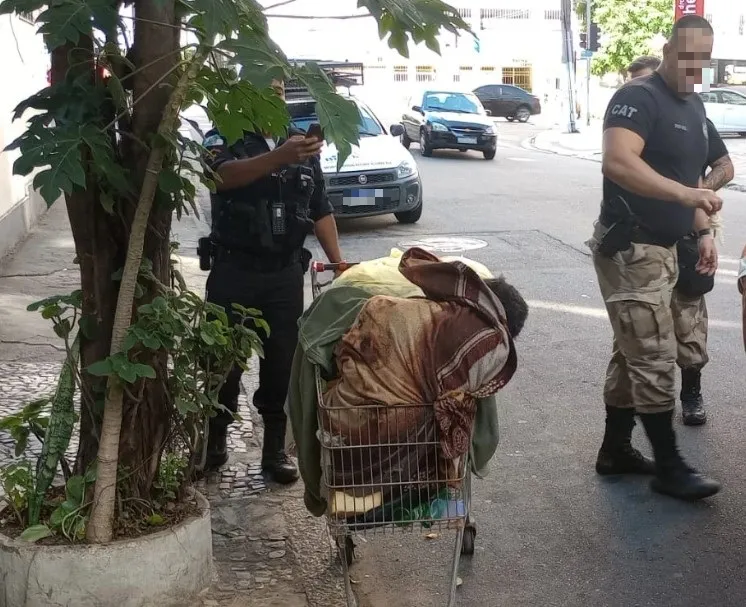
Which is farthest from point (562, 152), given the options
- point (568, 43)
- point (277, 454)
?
point (277, 454)

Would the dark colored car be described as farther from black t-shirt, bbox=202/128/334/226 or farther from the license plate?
black t-shirt, bbox=202/128/334/226

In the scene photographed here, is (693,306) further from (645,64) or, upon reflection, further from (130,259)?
(645,64)

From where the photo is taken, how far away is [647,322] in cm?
452

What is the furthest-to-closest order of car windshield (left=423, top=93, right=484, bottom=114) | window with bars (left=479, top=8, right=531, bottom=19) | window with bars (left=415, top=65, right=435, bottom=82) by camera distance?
1. window with bars (left=479, top=8, right=531, bottom=19)
2. window with bars (left=415, top=65, right=435, bottom=82)
3. car windshield (left=423, top=93, right=484, bottom=114)

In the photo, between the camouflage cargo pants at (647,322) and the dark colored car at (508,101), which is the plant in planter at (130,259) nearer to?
the camouflage cargo pants at (647,322)

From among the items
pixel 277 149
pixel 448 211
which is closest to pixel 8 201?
pixel 448 211

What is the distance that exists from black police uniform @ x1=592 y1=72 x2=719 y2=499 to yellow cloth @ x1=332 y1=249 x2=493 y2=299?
1.30 m

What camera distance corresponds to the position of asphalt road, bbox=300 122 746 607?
3.78 meters

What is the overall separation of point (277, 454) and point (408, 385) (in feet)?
5.75

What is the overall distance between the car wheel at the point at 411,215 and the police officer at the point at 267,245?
8.76 meters

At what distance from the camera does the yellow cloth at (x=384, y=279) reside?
339 cm

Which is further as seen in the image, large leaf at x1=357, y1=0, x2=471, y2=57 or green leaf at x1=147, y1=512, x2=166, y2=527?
green leaf at x1=147, y1=512, x2=166, y2=527

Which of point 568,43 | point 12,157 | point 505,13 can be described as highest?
point 505,13

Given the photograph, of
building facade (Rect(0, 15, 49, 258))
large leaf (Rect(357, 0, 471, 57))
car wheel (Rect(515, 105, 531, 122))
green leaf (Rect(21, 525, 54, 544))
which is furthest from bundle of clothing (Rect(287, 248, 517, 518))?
car wheel (Rect(515, 105, 531, 122))
